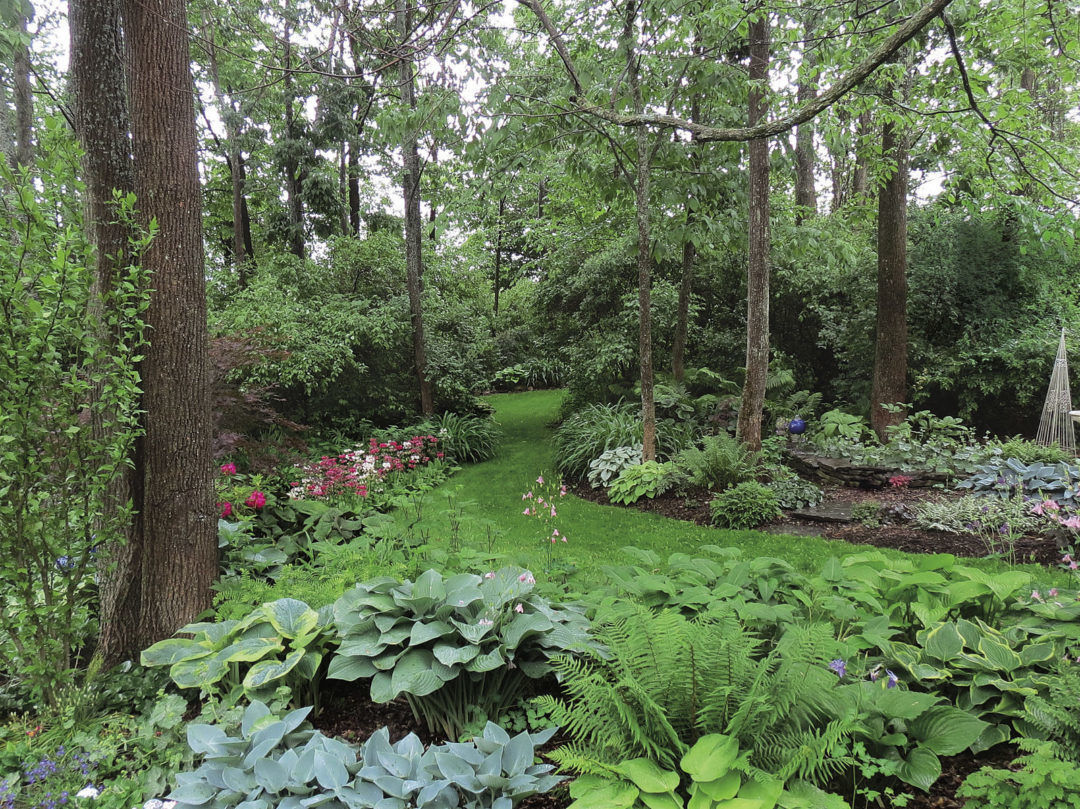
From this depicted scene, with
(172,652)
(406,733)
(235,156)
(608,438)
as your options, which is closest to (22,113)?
Answer: (235,156)

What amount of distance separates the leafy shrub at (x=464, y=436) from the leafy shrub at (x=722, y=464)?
138 inches

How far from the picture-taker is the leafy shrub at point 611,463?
6695 millimetres

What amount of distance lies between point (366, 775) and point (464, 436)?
6942 millimetres

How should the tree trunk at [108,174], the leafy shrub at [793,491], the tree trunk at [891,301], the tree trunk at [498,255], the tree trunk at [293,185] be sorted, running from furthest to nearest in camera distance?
1. the tree trunk at [498,255]
2. the tree trunk at [293,185]
3. the tree trunk at [891,301]
4. the leafy shrub at [793,491]
5. the tree trunk at [108,174]

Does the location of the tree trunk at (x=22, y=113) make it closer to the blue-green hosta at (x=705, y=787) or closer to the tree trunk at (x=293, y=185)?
the tree trunk at (x=293, y=185)

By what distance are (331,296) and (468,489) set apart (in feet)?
14.2

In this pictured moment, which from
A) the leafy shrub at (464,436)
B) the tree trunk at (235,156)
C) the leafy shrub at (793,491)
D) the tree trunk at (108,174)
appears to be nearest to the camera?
the tree trunk at (108,174)

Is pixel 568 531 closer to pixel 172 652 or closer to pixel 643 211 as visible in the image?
pixel 643 211

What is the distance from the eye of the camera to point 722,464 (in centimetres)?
586

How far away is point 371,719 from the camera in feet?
7.32

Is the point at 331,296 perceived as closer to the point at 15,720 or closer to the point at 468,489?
the point at 468,489

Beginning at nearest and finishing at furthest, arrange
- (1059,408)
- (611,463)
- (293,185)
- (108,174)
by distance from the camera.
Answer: (108,174) < (1059,408) < (611,463) < (293,185)

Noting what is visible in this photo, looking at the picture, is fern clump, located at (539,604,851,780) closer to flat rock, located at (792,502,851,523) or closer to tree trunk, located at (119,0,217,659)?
tree trunk, located at (119,0,217,659)

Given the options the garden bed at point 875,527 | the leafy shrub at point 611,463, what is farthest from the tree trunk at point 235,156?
the garden bed at point 875,527
